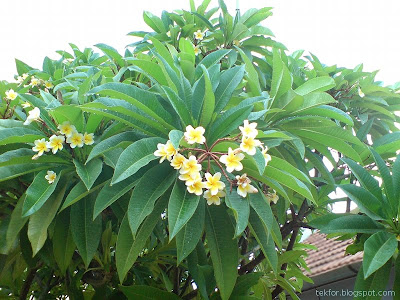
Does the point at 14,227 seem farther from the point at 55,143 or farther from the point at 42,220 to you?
the point at 55,143

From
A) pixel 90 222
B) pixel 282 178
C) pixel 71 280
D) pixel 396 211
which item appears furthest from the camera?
pixel 71 280

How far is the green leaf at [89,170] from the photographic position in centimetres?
101

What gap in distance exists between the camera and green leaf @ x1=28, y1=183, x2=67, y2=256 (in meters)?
1.02

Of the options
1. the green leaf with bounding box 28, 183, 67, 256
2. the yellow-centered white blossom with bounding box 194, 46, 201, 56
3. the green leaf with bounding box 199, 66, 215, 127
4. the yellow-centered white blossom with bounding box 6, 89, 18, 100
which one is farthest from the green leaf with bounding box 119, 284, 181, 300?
the yellow-centered white blossom with bounding box 194, 46, 201, 56

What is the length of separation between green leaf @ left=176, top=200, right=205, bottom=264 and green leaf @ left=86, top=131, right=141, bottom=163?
258mm

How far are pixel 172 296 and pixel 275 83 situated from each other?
2.47 ft

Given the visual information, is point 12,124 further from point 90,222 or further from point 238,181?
point 238,181

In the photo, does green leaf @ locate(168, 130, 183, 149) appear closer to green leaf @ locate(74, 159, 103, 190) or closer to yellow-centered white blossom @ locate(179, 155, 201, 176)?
yellow-centered white blossom @ locate(179, 155, 201, 176)

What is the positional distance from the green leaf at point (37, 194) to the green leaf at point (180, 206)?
0.31 m

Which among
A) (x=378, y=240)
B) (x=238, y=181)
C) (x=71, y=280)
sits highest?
(x=238, y=181)

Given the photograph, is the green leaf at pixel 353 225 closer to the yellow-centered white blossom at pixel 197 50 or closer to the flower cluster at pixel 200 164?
the flower cluster at pixel 200 164

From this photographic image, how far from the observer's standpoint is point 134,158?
0.97m

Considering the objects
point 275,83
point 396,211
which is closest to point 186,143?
point 275,83

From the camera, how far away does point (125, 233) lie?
3.46ft
